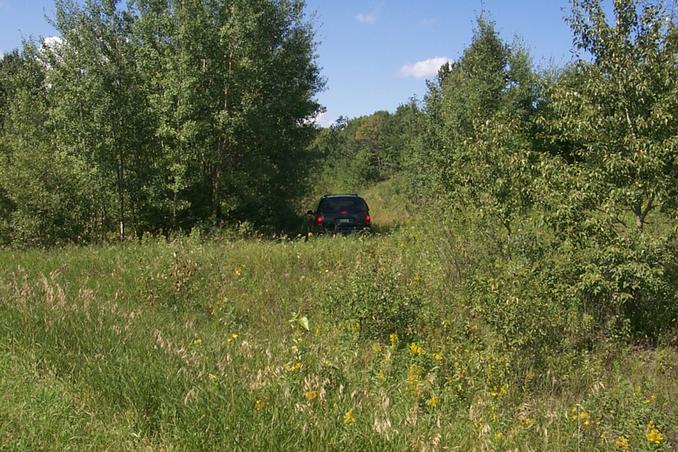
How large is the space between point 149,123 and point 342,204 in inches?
242

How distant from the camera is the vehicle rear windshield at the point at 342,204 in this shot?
652 inches

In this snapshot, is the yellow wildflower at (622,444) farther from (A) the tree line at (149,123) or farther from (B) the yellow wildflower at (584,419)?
(A) the tree line at (149,123)

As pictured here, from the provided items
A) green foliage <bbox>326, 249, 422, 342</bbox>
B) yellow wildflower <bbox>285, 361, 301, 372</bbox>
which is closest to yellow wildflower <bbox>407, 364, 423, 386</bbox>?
yellow wildflower <bbox>285, 361, 301, 372</bbox>

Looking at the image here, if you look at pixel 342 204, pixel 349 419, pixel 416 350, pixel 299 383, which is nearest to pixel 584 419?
pixel 416 350

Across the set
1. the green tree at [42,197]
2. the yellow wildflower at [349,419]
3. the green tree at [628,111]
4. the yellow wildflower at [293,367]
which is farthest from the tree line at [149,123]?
the yellow wildflower at [349,419]

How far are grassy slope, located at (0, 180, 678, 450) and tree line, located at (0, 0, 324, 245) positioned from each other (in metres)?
6.64

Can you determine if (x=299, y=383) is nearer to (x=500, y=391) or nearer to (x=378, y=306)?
(x=500, y=391)

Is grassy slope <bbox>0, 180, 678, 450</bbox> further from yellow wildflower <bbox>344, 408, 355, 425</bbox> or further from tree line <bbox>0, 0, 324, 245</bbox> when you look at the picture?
tree line <bbox>0, 0, 324, 245</bbox>

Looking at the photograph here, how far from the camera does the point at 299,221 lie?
19828 mm

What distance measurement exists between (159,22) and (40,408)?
45.1 feet

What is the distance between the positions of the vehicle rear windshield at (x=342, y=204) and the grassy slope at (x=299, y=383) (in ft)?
30.8

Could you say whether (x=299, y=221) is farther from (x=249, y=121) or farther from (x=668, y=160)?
(x=668, y=160)

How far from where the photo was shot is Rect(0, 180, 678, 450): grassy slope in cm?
312

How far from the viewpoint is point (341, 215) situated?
53.7ft
